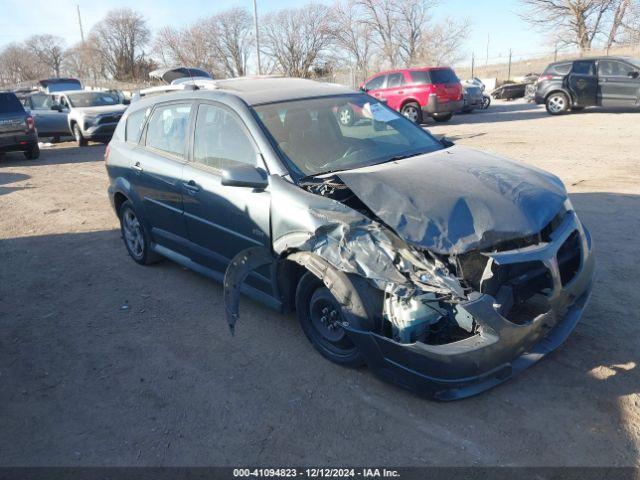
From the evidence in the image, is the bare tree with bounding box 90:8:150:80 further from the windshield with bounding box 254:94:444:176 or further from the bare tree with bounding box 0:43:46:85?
the windshield with bounding box 254:94:444:176

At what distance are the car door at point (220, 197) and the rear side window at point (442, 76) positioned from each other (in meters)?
13.7

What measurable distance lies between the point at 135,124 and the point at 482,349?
14.4ft

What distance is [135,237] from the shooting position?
5.88m

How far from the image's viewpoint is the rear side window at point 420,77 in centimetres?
1686

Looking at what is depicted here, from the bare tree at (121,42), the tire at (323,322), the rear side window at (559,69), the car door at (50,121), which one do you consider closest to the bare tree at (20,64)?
the bare tree at (121,42)

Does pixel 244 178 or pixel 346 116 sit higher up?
pixel 346 116

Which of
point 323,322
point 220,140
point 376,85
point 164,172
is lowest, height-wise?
point 323,322

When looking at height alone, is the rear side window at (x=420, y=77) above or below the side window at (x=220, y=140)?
above

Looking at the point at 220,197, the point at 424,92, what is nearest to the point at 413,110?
the point at 424,92

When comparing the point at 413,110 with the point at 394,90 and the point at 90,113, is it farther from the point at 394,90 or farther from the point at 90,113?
the point at 90,113

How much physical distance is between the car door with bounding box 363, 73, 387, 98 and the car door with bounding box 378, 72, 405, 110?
18 cm

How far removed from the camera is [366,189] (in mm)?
3439

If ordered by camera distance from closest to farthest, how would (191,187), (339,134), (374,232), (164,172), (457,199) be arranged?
(374,232) → (457,199) → (339,134) → (191,187) → (164,172)

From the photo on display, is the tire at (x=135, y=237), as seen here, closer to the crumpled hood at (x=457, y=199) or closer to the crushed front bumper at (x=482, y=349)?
the crumpled hood at (x=457, y=199)
